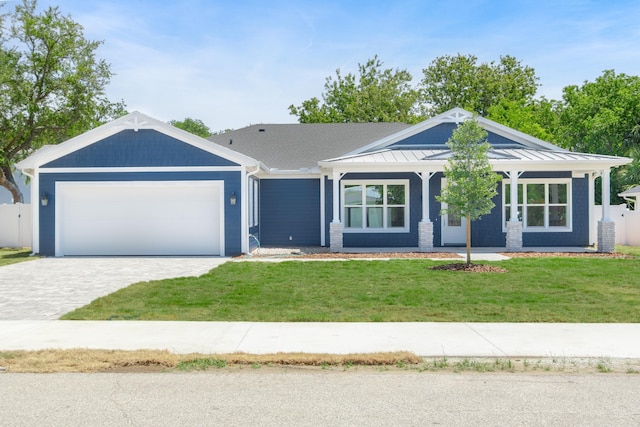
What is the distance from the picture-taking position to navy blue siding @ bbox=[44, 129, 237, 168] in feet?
62.0

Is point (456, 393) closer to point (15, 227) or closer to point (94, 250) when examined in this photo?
point (94, 250)

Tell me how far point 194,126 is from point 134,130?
188 ft

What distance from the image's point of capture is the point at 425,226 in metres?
19.0

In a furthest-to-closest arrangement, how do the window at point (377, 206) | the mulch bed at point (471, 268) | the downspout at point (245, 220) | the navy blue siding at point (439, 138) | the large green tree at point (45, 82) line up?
the large green tree at point (45, 82), the navy blue siding at point (439, 138), the window at point (377, 206), the downspout at point (245, 220), the mulch bed at point (471, 268)

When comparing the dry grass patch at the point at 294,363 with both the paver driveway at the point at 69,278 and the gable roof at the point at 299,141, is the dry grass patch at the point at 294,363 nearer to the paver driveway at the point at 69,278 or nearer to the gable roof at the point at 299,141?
the paver driveway at the point at 69,278

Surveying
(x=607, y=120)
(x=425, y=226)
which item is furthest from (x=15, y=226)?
(x=607, y=120)

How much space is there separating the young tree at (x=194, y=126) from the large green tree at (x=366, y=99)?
86.7 feet

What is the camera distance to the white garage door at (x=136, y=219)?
752 inches

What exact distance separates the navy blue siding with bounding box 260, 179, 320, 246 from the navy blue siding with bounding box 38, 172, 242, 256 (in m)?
3.39

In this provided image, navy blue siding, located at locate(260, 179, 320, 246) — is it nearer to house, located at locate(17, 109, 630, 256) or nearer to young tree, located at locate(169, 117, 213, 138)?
house, located at locate(17, 109, 630, 256)

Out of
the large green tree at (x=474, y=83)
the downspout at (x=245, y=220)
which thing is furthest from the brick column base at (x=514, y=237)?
the large green tree at (x=474, y=83)

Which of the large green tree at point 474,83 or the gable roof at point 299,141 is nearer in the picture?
the gable roof at point 299,141

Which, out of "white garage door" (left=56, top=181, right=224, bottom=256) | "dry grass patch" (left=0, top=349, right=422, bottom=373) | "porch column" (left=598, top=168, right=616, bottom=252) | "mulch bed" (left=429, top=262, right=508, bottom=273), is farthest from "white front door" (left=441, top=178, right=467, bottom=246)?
"dry grass patch" (left=0, top=349, right=422, bottom=373)

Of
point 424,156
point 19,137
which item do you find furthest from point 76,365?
point 19,137
